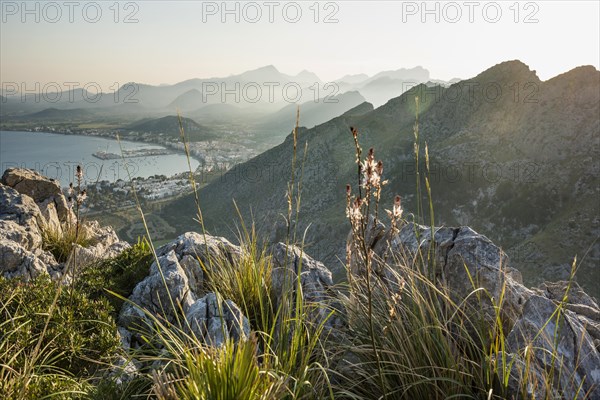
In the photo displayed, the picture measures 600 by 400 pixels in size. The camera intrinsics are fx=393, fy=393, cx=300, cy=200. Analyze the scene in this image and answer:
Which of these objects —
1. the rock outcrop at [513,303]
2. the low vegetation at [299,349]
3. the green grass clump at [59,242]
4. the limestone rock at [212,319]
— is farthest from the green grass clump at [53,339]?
the green grass clump at [59,242]

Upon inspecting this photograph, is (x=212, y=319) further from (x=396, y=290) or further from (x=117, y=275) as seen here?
(x=117, y=275)

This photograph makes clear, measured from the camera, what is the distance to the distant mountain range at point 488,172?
6047 cm

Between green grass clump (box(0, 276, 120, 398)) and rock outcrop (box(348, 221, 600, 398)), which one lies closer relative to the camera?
rock outcrop (box(348, 221, 600, 398))

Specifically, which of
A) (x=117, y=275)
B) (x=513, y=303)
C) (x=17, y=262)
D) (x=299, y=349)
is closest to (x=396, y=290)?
(x=513, y=303)

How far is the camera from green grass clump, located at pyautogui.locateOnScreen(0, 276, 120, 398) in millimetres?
3986

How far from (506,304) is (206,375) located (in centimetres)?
392

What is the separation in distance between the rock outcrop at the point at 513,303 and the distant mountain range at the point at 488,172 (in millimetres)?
38554

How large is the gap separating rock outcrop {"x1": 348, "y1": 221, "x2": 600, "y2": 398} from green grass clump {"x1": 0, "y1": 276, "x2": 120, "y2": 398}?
329 cm

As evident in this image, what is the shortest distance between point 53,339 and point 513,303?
5226 mm

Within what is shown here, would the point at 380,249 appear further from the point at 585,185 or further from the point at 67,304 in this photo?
the point at 585,185

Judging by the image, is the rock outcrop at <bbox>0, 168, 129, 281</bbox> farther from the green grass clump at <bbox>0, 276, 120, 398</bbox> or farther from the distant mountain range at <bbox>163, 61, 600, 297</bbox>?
the distant mountain range at <bbox>163, 61, 600, 297</bbox>

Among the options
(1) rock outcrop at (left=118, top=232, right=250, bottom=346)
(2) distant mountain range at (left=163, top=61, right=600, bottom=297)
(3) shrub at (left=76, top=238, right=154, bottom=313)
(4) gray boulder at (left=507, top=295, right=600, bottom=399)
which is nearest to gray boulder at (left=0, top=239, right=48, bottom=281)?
(3) shrub at (left=76, top=238, right=154, bottom=313)

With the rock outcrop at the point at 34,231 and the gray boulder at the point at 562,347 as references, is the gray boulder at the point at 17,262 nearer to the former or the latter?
the rock outcrop at the point at 34,231

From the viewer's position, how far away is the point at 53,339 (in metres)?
3.98
